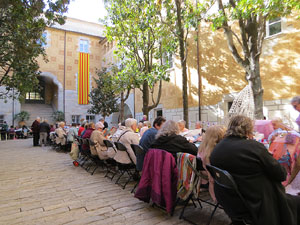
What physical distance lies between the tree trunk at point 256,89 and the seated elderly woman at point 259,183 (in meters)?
4.80

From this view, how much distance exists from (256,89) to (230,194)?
521cm

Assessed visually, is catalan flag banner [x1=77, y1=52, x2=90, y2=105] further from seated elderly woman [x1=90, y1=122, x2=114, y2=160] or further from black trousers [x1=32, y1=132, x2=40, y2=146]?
seated elderly woman [x1=90, y1=122, x2=114, y2=160]

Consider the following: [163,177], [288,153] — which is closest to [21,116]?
[163,177]

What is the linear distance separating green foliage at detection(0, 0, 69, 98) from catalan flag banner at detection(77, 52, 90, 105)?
15005mm

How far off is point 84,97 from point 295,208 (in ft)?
81.8

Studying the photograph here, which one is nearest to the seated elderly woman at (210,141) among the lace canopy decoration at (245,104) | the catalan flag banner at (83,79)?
the lace canopy decoration at (245,104)

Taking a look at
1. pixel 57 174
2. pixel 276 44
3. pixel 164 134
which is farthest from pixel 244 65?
pixel 57 174

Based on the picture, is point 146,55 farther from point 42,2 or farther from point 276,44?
point 42,2

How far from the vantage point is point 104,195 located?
3.88 m

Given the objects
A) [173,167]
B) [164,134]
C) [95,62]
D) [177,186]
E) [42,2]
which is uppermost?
[95,62]

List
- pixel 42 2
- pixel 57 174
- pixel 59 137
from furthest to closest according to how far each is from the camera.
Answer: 1. pixel 59 137
2. pixel 57 174
3. pixel 42 2

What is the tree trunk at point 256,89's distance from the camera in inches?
247

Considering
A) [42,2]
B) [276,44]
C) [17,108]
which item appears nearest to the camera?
[42,2]

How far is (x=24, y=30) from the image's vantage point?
625cm
